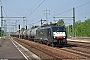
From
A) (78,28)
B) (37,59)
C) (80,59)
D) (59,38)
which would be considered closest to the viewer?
(80,59)

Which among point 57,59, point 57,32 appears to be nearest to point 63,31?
point 57,32

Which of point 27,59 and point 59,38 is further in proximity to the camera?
point 59,38

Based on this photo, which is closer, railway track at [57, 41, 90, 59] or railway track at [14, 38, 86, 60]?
railway track at [14, 38, 86, 60]

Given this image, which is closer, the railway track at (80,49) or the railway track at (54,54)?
the railway track at (54,54)

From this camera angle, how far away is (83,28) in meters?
103

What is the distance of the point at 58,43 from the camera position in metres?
29.0

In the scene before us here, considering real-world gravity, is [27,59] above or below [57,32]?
below

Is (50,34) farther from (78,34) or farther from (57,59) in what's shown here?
(78,34)

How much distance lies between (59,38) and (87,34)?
72436mm

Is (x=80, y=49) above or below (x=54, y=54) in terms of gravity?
above

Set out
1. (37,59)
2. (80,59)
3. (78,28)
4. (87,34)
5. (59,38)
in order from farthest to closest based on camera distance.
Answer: (78,28)
(87,34)
(59,38)
(37,59)
(80,59)

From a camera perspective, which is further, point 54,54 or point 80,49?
point 80,49

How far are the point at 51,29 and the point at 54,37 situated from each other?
4.91 feet

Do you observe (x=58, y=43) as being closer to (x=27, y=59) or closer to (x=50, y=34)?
(x=50, y=34)
